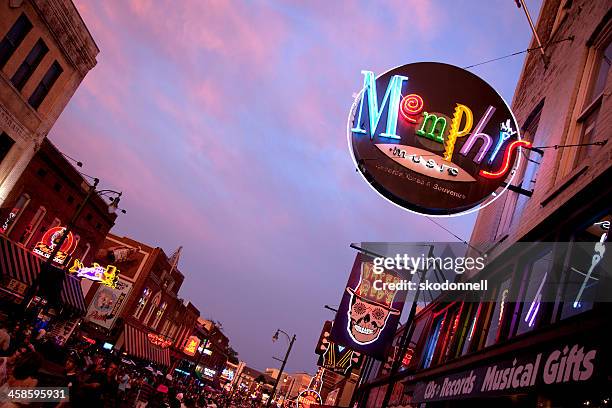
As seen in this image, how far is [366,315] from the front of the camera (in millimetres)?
16312

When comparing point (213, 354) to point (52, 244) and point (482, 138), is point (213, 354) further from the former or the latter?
point (482, 138)

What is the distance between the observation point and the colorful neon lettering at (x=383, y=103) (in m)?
9.62

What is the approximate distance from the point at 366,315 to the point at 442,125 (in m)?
8.35

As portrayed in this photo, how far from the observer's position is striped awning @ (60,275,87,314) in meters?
26.7

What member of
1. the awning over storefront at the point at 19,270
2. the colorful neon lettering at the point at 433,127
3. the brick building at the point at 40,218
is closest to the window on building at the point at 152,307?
the brick building at the point at 40,218

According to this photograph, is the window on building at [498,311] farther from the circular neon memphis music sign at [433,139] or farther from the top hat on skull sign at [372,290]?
the top hat on skull sign at [372,290]

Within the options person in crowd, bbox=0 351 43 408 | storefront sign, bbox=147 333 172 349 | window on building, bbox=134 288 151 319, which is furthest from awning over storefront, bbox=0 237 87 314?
storefront sign, bbox=147 333 172 349

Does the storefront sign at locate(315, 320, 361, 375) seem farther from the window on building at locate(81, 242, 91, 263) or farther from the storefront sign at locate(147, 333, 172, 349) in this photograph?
the storefront sign at locate(147, 333, 172, 349)

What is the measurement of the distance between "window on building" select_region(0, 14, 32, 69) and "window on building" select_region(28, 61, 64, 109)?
2.11 m

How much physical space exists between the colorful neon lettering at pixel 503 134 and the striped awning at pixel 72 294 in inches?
940

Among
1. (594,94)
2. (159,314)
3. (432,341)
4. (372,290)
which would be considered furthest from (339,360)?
(159,314)

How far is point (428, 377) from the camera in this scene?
39.6 ft

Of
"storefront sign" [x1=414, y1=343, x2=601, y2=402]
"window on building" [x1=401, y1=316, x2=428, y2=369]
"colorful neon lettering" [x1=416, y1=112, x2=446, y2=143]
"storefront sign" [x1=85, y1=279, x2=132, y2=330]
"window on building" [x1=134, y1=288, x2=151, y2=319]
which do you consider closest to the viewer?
"storefront sign" [x1=414, y1=343, x2=601, y2=402]

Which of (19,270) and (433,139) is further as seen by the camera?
(19,270)
